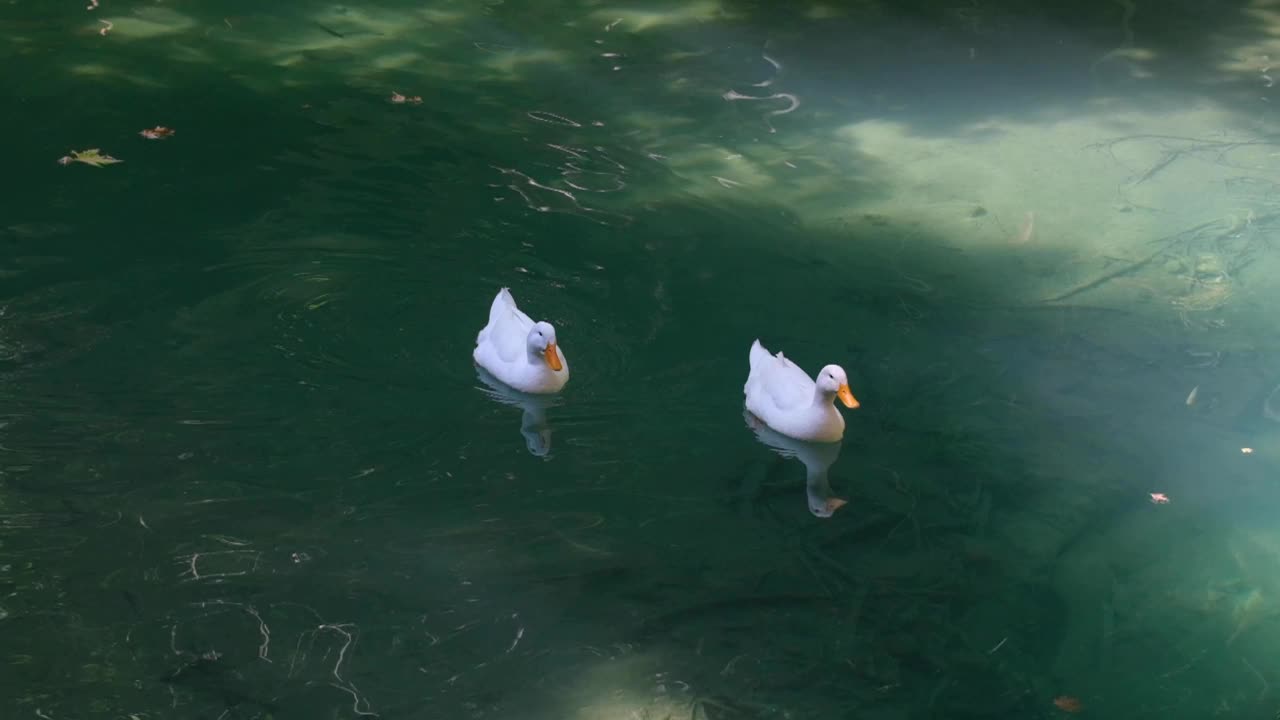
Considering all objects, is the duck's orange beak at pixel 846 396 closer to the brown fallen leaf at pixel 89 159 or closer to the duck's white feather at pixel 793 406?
the duck's white feather at pixel 793 406

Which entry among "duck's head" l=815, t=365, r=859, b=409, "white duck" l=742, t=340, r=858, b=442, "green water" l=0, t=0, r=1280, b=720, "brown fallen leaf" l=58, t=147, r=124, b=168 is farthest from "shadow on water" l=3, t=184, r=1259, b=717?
"brown fallen leaf" l=58, t=147, r=124, b=168

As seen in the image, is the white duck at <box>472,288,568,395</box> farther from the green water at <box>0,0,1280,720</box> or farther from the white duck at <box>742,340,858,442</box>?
the white duck at <box>742,340,858,442</box>

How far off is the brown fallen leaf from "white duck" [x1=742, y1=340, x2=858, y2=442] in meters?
Result: 4.16

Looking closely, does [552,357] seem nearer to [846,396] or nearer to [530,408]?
[530,408]

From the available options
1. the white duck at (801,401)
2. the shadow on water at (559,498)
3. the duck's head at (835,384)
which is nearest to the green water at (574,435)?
the shadow on water at (559,498)

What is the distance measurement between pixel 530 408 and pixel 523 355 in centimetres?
22

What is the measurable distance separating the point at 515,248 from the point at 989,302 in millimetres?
2339

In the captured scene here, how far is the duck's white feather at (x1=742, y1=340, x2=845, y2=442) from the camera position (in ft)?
18.5

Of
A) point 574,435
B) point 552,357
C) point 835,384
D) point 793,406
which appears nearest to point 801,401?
point 793,406

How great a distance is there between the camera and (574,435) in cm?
568

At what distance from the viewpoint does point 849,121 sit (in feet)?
29.9

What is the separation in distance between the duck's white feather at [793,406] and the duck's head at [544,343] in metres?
0.83

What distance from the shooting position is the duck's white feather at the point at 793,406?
5.64 metres

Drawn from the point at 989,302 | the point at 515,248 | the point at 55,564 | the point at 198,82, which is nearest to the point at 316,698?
the point at 55,564
